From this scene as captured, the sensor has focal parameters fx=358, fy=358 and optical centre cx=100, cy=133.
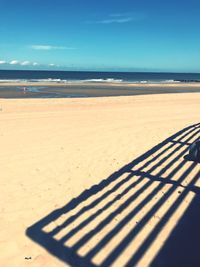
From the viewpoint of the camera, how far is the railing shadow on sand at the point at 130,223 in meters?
4.69

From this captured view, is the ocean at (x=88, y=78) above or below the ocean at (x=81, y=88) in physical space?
above

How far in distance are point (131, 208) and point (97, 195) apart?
2.75 feet

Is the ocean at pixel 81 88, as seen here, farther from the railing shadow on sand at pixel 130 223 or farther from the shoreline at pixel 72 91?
the railing shadow on sand at pixel 130 223

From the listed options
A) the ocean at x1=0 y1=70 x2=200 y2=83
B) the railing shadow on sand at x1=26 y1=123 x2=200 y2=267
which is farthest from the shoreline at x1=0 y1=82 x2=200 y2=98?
the railing shadow on sand at x1=26 y1=123 x2=200 y2=267

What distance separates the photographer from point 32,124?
1443 cm

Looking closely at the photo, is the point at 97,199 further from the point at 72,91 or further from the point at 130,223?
the point at 72,91

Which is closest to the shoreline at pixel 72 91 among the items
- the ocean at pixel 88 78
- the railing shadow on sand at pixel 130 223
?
the ocean at pixel 88 78

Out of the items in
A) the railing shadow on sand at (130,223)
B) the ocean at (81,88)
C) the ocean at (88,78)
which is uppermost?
the ocean at (88,78)

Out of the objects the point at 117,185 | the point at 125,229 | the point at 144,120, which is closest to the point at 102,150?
the point at 117,185

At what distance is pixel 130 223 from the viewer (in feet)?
18.3

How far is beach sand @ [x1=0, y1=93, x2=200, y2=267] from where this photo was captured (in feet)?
15.7

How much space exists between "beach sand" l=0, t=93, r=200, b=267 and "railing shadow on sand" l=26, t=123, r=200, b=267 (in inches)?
0.5

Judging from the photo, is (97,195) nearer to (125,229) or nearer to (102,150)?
(125,229)

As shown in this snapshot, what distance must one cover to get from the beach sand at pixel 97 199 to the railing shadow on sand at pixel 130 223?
13 millimetres
